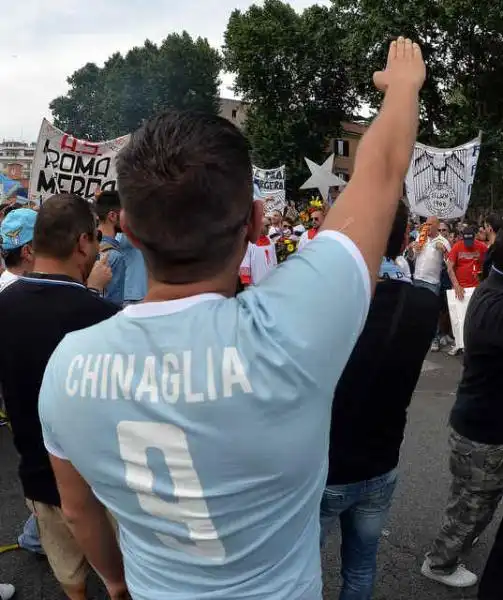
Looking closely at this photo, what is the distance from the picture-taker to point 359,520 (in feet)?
7.34

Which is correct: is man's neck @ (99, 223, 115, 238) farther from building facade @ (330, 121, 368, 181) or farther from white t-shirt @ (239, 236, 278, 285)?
white t-shirt @ (239, 236, 278, 285)

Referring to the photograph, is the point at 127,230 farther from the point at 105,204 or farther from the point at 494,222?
the point at 494,222

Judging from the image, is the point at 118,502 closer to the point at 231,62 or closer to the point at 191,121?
the point at 191,121

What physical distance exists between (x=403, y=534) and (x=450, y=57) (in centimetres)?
2221

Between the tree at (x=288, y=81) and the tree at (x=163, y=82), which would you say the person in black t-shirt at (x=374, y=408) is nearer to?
the tree at (x=288, y=81)

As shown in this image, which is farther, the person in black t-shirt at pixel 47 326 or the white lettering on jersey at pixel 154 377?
the person in black t-shirt at pixel 47 326

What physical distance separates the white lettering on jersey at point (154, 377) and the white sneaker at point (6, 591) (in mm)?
2452

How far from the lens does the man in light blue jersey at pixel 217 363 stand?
892 mm

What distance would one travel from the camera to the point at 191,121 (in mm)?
955

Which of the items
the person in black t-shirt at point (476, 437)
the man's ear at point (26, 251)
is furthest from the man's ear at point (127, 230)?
the man's ear at point (26, 251)

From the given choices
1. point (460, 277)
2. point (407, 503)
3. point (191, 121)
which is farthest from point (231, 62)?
point (191, 121)

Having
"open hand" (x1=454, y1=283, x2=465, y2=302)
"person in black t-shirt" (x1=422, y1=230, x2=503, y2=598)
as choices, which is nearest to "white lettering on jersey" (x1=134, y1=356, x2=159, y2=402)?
"person in black t-shirt" (x1=422, y1=230, x2=503, y2=598)

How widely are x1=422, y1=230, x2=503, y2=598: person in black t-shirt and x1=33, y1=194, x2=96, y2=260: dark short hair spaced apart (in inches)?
68.0

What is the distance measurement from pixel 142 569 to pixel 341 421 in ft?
3.60
